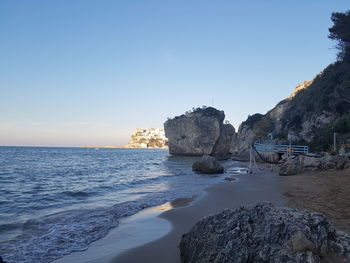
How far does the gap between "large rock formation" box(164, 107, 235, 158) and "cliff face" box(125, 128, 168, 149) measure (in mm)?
104974

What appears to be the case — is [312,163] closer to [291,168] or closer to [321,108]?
[291,168]

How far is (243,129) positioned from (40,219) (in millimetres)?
53187

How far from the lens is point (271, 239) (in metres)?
2.82

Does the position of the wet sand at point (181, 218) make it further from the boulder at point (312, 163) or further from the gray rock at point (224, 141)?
the gray rock at point (224, 141)

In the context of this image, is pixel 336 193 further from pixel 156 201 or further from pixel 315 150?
pixel 315 150

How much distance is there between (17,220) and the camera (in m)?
7.52

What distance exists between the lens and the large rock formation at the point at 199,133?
7081 cm

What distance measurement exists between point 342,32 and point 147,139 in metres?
155

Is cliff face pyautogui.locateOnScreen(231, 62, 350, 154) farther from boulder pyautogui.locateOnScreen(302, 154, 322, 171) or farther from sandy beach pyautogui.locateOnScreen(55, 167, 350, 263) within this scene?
sandy beach pyautogui.locateOnScreen(55, 167, 350, 263)

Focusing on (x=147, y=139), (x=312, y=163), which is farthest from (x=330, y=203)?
(x=147, y=139)

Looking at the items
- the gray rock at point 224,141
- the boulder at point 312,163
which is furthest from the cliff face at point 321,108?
the gray rock at point 224,141

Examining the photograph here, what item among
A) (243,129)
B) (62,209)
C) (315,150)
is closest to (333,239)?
(62,209)

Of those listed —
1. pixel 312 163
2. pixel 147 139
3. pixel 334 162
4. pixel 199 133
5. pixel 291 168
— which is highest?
pixel 147 139

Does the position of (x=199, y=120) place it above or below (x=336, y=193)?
above
